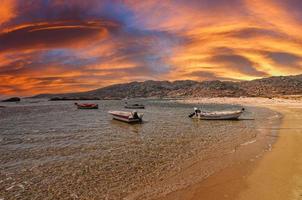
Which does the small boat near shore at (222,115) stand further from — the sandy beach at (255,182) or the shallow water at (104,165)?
the sandy beach at (255,182)

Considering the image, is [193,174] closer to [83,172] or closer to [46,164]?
[83,172]

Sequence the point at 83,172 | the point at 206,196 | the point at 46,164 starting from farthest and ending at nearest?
the point at 46,164 → the point at 83,172 → the point at 206,196

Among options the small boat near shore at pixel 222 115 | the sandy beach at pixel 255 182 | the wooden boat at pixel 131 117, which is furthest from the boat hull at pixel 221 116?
the sandy beach at pixel 255 182

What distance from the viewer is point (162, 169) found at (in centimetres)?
1442

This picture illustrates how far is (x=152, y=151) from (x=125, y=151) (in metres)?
1.97

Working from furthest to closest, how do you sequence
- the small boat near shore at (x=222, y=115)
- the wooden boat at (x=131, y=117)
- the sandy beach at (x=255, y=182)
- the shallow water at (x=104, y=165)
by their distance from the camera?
1. the small boat near shore at (x=222, y=115)
2. the wooden boat at (x=131, y=117)
3. the shallow water at (x=104, y=165)
4. the sandy beach at (x=255, y=182)

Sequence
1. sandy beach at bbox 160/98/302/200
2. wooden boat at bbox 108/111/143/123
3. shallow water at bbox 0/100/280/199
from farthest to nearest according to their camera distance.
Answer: wooden boat at bbox 108/111/143/123
shallow water at bbox 0/100/280/199
sandy beach at bbox 160/98/302/200

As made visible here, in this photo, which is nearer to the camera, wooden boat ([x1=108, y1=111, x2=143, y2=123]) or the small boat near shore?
wooden boat ([x1=108, y1=111, x2=143, y2=123])

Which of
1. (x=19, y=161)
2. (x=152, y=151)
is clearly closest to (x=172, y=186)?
(x=152, y=151)

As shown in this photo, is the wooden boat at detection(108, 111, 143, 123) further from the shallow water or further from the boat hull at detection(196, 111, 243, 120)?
the shallow water

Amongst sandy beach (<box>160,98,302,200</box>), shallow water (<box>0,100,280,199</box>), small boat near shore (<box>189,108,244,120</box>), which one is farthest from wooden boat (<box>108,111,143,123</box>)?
sandy beach (<box>160,98,302,200</box>)

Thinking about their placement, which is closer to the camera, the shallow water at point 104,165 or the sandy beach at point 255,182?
the sandy beach at point 255,182

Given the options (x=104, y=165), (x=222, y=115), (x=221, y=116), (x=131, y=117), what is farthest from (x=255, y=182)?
(x=221, y=116)

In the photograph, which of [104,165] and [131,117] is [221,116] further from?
[104,165]
